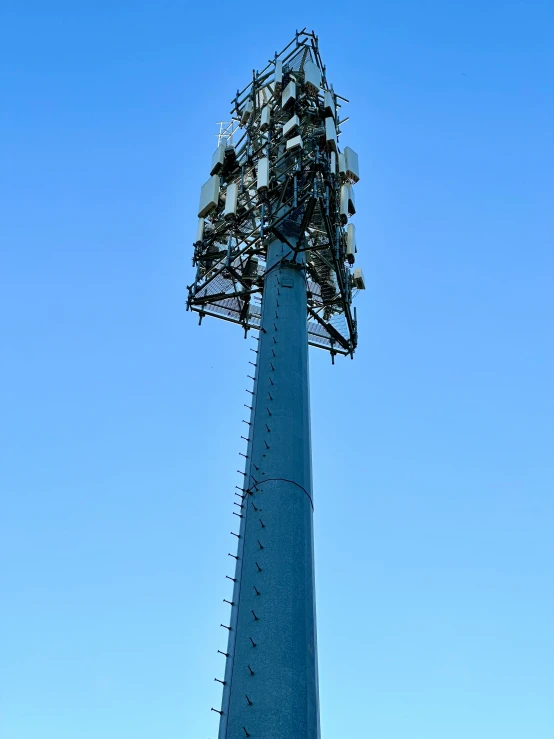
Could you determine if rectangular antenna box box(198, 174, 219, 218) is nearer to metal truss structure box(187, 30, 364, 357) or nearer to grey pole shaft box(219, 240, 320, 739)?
metal truss structure box(187, 30, 364, 357)

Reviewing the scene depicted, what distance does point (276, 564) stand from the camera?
17.5m

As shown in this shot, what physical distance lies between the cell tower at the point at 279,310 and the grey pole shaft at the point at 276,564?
0.10 ft

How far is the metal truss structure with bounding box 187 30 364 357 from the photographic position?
26.9 m

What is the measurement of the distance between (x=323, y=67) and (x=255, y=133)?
624cm

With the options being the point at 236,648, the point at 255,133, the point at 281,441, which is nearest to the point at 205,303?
the point at 255,133

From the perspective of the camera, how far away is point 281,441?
20.3m

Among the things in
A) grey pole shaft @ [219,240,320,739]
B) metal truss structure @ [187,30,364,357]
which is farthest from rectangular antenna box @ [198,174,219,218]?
grey pole shaft @ [219,240,320,739]

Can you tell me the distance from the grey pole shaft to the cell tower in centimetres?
3

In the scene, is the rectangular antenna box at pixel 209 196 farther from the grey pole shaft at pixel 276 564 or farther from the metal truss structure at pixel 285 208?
the grey pole shaft at pixel 276 564

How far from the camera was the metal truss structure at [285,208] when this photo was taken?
88.1ft

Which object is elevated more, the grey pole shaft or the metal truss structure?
the metal truss structure

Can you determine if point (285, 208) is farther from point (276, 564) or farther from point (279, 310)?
point (276, 564)

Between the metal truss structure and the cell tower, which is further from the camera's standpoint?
the metal truss structure
